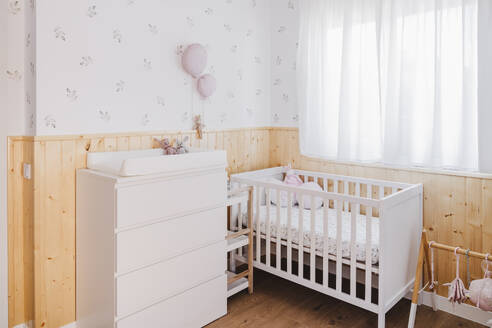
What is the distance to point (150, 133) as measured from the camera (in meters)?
2.60

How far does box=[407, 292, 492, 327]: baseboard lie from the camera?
238cm

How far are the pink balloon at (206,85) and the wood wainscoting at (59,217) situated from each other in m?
0.51

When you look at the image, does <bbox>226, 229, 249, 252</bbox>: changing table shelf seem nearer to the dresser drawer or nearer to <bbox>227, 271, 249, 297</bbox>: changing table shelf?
<bbox>227, 271, 249, 297</bbox>: changing table shelf

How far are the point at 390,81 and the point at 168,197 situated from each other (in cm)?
179

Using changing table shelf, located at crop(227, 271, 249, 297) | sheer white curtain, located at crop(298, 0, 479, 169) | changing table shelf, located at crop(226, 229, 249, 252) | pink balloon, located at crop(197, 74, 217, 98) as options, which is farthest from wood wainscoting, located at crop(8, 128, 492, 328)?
changing table shelf, located at crop(227, 271, 249, 297)

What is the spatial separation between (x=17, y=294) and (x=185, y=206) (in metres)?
1.10

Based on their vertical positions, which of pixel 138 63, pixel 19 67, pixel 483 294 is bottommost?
pixel 483 294

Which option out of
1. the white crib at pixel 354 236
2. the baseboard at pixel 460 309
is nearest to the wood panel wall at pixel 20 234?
the white crib at pixel 354 236

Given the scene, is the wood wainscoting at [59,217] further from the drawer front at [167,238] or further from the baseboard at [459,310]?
the drawer front at [167,238]

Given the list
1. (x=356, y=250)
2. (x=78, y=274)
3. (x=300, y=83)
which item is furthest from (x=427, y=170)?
(x=78, y=274)

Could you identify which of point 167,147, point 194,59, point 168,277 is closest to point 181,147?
point 167,147

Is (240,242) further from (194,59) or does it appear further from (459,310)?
(459,310)

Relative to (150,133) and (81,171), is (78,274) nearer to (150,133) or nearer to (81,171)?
(81,171)

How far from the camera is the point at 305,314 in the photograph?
2.52 metres
